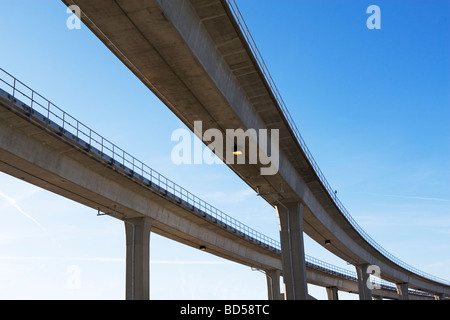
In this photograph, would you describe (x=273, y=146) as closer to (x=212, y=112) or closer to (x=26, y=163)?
(x=212, y=112)

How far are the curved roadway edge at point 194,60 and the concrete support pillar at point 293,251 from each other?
20.3 ft

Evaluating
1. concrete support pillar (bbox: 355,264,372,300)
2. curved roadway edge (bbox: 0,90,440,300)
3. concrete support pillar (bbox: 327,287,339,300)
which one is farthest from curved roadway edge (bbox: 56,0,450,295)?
concrete support pillar (bbox: 327,287,339,300)

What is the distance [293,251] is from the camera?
35500 millimetres

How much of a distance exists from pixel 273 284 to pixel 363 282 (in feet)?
37.2

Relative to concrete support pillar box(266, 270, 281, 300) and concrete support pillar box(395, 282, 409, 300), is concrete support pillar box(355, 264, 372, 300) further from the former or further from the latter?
concrete support pillar box(395, 282, 409, 300)

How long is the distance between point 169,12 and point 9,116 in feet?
36.0

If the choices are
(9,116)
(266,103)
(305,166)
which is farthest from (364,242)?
(9,116)

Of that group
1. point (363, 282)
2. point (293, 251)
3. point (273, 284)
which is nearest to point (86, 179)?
point (293, 251)

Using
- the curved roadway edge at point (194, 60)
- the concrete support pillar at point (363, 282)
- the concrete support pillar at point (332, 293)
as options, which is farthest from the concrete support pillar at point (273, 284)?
the curved roadway edge at point (194, 60)

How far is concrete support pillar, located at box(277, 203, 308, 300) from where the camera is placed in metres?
34.4

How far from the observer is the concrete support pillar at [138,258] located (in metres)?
36.5

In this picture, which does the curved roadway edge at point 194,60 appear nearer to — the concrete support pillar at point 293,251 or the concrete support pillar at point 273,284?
the concrete support pillar at point 293,251

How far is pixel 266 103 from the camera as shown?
24891 mm

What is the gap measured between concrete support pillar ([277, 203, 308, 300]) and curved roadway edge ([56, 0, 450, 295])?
6.17 meters
